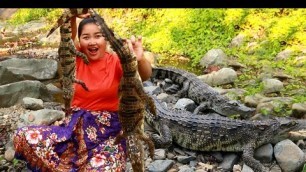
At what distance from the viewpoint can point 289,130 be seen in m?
5.42

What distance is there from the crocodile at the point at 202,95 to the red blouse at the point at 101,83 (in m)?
3.15

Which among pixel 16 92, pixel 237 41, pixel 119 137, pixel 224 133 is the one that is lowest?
pixel 224 133

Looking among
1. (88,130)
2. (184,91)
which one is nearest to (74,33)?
(88,130)

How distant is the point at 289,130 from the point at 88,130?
2.88m

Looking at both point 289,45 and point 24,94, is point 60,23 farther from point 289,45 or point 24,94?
point 289,45

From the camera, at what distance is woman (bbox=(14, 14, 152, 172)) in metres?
3.45

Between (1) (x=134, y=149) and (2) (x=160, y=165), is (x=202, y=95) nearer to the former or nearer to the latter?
(2) (x=160, y=165)

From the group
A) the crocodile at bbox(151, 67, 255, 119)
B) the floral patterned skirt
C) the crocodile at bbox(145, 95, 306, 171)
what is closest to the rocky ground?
the crocodile at bbox(145, 95, 306, 171)

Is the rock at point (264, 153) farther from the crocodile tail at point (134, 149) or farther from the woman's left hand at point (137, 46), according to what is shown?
the woman's left hand at point (137, 46)

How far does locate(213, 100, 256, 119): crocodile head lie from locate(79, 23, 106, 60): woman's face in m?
3.25

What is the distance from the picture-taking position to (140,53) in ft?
10.1

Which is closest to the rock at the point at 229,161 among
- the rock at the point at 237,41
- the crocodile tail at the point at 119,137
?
the crocodile tail at the point at 119,137

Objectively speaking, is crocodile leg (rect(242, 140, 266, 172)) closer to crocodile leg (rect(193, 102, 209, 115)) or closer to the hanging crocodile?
crocodile leg (rect(193, 102, 209, 115))
